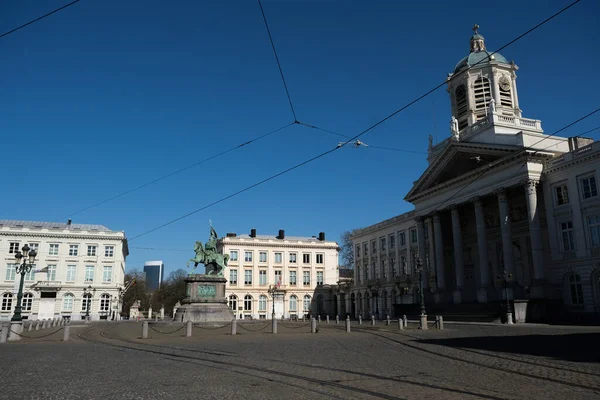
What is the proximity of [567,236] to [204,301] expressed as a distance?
98.7ft

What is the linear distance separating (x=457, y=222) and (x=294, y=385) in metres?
42.1

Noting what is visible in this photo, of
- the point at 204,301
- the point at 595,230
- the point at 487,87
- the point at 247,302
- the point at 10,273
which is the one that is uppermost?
the point at 487,87

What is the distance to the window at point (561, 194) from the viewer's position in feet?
126

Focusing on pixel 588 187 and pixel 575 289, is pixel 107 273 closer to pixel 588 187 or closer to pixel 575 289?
pixel 575 289

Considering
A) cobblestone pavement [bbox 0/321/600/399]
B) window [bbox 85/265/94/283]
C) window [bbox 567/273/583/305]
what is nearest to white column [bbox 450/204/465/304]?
window [bbox 567/273/583/305]

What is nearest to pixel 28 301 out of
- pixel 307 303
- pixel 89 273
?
pixel 89 273

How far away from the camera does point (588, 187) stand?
36.6 meters

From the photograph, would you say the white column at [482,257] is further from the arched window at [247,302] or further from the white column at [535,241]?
the arched window at [247,302]

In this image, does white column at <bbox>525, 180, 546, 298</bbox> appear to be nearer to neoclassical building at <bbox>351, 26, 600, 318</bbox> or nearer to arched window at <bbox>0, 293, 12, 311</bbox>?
neoclassical building at <bbox>351, 26, 600, 318</bbox>

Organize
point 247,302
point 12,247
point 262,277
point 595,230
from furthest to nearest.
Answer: point 262,277, point 247,302, point 12,247, point 595,230

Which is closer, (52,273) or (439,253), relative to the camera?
(439,253)

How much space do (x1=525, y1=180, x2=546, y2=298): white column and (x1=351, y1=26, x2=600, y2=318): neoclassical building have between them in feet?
0.26

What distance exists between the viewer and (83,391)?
27.5 ft

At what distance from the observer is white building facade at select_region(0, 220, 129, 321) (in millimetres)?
67688
